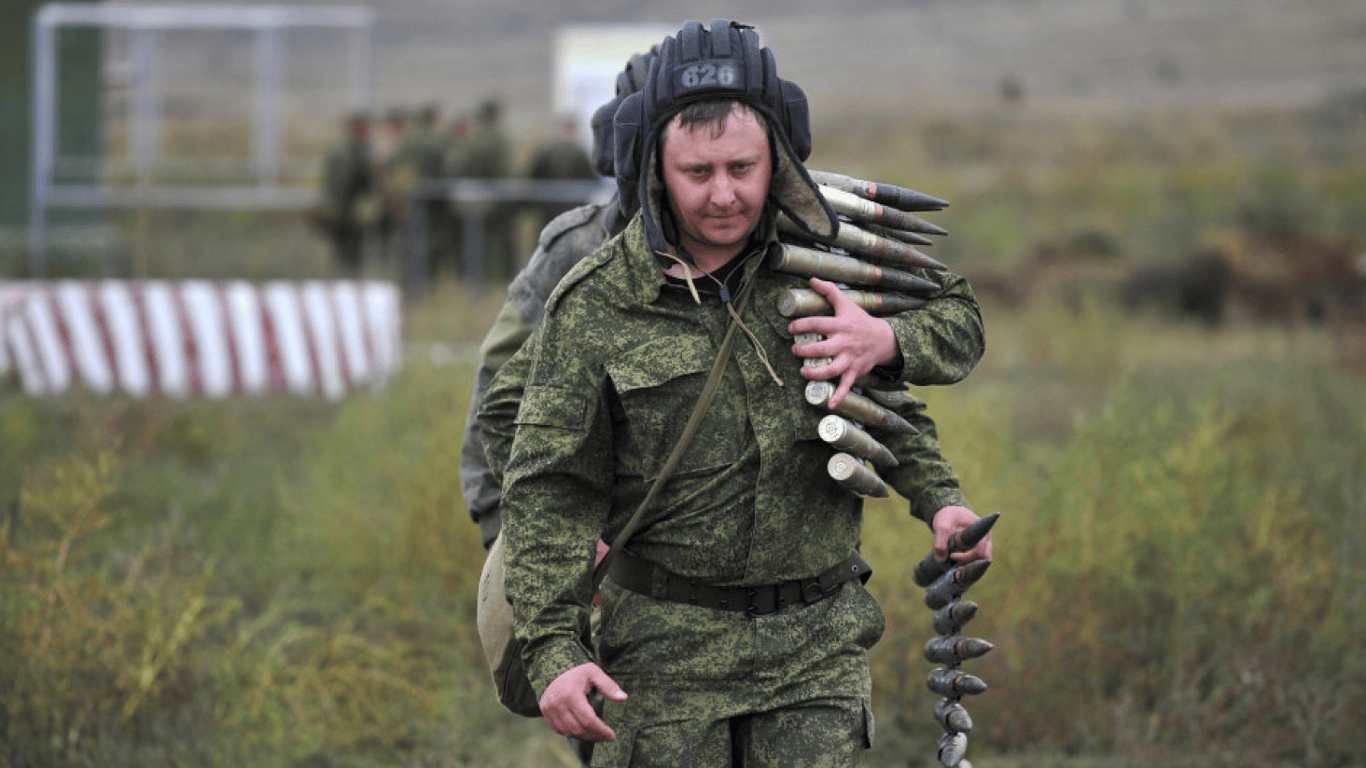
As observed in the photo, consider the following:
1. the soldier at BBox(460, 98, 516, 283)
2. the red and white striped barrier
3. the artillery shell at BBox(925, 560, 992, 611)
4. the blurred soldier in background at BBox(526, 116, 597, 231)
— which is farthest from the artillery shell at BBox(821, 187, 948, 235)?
the blurred soldier in background at BBox(526, 116, 597, 231)

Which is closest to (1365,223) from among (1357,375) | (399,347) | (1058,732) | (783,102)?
(1357,375)

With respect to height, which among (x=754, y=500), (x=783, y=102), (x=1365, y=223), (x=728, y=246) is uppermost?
(x=783, y=102)

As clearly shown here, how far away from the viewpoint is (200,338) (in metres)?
12.8

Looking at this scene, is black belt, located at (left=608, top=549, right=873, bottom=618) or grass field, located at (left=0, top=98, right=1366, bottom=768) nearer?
black belt, located at (left=608, top=549, right=873, bottom=618)

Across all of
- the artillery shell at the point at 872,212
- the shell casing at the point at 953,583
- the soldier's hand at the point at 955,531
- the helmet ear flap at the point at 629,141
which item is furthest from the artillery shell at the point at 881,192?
the shell casing at the point at 953,583

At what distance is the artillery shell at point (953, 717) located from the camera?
3.60 metres

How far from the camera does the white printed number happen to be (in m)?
3.28

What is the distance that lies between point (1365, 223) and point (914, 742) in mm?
26325

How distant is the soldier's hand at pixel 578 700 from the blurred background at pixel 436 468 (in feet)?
7.23

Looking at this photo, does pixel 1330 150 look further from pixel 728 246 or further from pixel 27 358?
pixel 728 246

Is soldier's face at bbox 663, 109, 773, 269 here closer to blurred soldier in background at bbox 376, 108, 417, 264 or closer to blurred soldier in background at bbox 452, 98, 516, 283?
blurred soldier in background at bbox 452, 98, 516, 283

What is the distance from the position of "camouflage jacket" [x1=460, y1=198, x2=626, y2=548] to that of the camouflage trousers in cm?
85

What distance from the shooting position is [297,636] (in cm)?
604

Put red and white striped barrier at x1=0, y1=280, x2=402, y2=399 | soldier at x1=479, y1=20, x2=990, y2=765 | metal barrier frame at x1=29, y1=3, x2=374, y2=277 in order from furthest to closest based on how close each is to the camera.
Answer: metal barrier frame at x1=29, y1=3, x2=374, y2=277, red and white striped barrier at x1=0, y1=280, x2=402, y2=399, soldier at x1=479, y1=20, x2=990, y2=765
